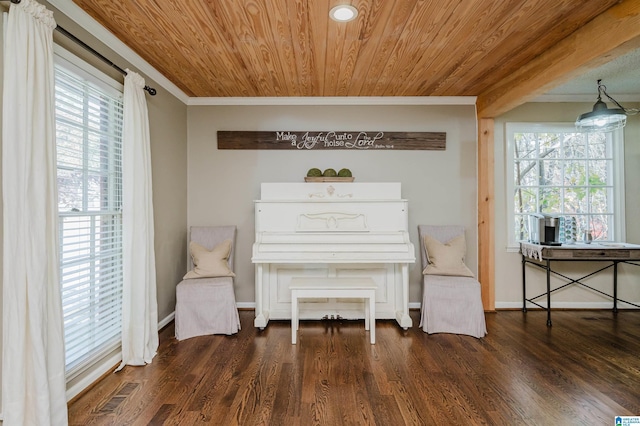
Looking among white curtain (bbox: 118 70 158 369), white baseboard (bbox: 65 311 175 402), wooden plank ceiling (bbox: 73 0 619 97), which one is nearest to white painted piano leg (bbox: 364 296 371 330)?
white curtain (bbox: 118 70 158 369)

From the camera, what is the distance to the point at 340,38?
2523 millimetres

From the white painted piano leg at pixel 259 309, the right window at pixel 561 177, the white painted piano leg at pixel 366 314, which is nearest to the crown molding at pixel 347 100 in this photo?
the right window at pixel 561 177

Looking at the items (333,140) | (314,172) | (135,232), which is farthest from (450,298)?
Result: (135,232)

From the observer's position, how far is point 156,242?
3.28m

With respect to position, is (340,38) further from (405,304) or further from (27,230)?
(405,304)

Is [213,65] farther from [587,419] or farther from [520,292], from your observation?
[520,292]

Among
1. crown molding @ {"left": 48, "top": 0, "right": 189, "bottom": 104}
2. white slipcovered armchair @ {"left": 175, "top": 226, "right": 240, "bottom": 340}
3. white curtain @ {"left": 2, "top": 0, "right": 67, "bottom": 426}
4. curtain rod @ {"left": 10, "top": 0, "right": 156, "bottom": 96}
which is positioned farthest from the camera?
white slipcovered armchair @ {"left": 175, "top": 226, "right": 240, "bottom": 340}

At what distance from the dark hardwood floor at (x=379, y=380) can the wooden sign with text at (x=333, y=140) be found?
2.06 metres

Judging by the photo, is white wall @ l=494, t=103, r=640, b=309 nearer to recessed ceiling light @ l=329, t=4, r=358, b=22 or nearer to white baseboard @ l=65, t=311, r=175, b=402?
recessed ceiling light @ l=329, t=4, r=358, b=22

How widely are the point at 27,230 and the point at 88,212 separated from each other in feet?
2.26

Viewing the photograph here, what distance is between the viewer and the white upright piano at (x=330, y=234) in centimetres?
338

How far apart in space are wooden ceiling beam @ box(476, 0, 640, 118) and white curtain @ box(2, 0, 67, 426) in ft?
11.0

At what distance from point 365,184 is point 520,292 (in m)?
2.30

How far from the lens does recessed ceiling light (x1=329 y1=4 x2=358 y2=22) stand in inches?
83.7
